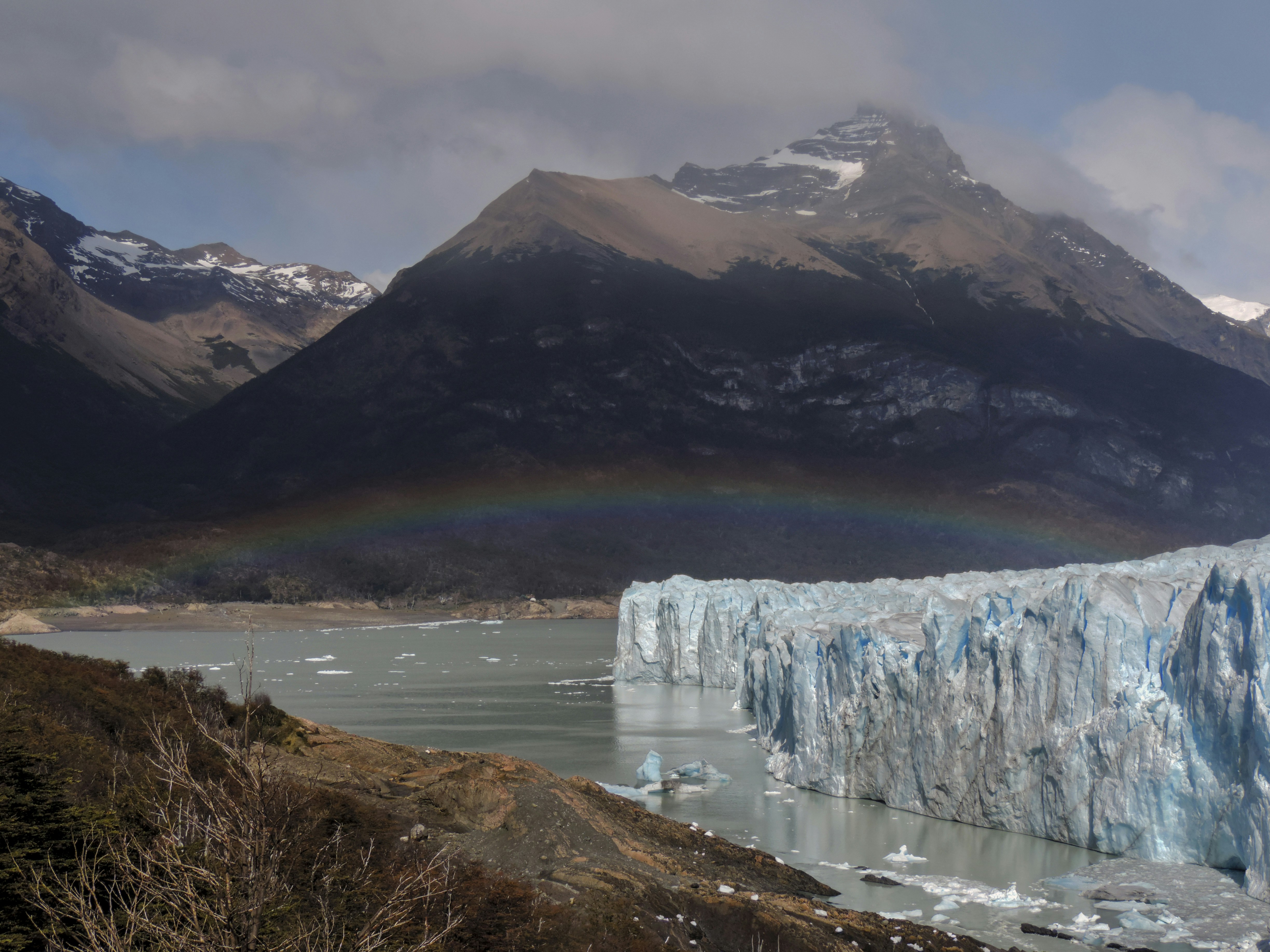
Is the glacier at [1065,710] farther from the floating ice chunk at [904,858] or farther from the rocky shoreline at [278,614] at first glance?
the rocky shoreline at [278,614]

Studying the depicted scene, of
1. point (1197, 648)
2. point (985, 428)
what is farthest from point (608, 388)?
point (1197, 648)

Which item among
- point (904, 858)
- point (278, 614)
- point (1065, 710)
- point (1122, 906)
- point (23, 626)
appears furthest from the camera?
point (278, 614)

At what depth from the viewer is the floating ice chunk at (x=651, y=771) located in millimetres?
29281

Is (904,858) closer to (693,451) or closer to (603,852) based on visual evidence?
(603,852)

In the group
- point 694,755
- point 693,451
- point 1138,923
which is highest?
point 693,451

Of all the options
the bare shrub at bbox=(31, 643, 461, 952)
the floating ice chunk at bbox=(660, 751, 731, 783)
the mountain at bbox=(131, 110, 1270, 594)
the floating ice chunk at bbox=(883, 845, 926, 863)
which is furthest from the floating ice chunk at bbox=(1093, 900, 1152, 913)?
the mountain at bbox=(131, 110, 1270, 594)

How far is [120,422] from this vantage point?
7697 inches

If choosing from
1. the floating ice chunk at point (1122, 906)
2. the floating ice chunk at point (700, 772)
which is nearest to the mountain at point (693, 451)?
the floating ice chunk at point (700, 772)

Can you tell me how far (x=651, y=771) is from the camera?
1153 inches

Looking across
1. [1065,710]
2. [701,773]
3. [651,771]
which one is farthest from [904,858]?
[701,773]

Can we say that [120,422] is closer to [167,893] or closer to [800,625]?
[800,625]

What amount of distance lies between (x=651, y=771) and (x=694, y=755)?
601 cm

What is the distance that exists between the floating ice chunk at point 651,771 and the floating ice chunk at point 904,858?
27.5ft

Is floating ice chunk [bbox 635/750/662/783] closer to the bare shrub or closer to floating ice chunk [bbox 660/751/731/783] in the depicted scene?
floating ice chunk [bbox 660/751/731/783]
